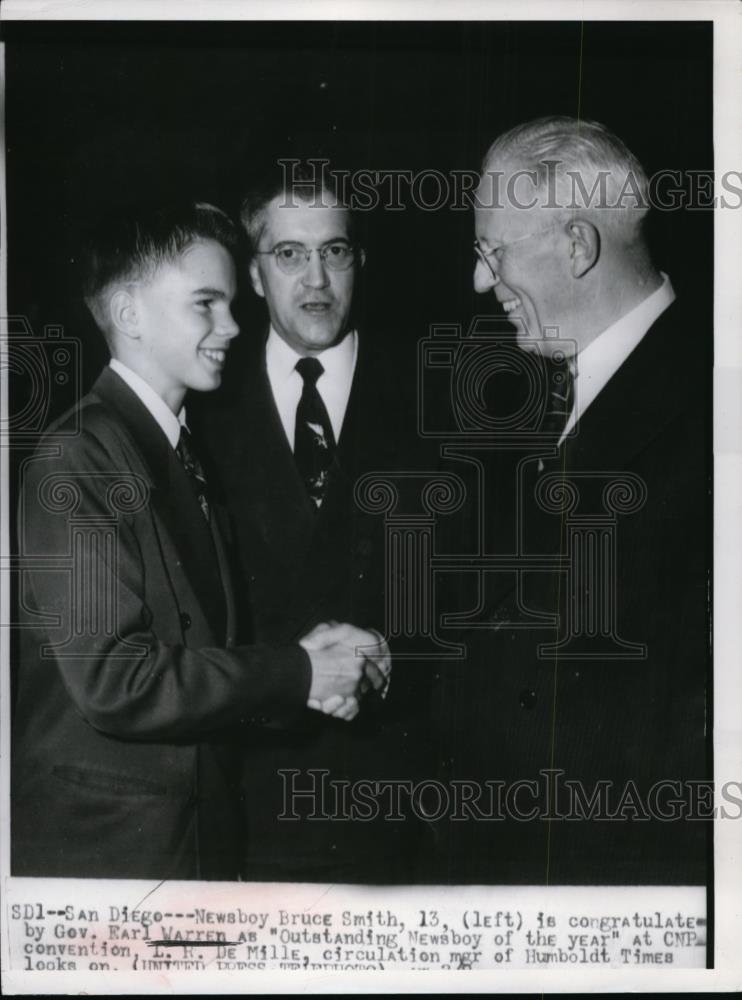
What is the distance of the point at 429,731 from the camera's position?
1.61 m

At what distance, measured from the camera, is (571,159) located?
1.60 meters

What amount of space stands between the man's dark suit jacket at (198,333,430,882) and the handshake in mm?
13

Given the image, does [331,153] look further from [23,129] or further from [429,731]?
[429,731]

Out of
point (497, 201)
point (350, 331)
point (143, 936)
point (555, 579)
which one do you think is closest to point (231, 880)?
point (143, 936)

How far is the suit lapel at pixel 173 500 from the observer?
1.59 metres

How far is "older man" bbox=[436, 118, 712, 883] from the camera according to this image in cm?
160

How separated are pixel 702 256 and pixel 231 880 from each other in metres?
0.97

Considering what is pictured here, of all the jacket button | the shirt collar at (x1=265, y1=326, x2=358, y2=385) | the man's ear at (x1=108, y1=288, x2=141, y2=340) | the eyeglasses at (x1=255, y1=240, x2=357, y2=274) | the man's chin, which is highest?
the eyeglasses at (x1=255, y1=240, x2=357, y2=274)

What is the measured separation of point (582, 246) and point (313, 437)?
406 millimetres

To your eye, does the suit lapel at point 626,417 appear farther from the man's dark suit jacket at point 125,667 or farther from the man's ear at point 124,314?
the man's ear at point 124,314

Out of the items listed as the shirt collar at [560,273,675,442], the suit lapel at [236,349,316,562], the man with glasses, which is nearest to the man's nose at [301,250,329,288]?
the man with glasses

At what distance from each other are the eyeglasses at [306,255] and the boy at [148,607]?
62mm

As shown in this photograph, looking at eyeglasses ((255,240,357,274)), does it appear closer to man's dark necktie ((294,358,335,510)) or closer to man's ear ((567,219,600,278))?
man's dark necktie ((294,358,335,510))

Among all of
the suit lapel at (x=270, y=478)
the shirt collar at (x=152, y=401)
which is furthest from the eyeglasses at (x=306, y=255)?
the shirt collar at (x=152, y=401)
